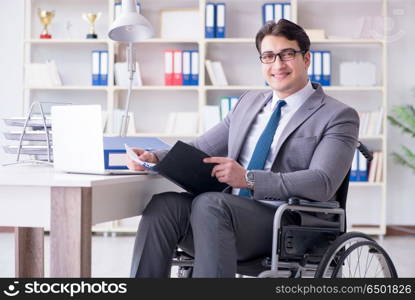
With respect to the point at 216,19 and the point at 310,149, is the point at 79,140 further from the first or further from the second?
the point at 216,19

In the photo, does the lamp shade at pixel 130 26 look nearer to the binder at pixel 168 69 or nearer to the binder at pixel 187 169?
the binder at pixel 187 169

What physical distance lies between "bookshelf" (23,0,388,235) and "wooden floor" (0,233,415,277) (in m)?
0.31

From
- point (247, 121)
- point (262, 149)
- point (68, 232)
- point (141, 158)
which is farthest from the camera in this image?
point (247, 121)

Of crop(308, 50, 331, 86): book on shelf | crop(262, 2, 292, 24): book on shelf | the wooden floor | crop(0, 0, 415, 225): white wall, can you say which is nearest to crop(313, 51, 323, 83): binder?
crop(308, 50, 331, 86): book on shelf

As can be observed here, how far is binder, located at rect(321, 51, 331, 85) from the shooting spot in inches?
209

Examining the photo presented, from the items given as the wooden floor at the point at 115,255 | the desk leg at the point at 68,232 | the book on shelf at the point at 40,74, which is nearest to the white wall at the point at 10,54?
the book on shelf at the point at 40,74

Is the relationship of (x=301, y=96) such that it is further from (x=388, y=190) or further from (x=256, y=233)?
(x=388, y=190)

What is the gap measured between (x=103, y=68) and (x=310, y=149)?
3.47m

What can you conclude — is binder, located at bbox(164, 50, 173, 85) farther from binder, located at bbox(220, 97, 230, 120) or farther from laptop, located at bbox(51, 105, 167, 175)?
laptop, located at bbox(51, 105, 167, 175)

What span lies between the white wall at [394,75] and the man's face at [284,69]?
3.33m

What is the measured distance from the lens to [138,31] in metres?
2.50

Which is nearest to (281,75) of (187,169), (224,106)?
(187,169)

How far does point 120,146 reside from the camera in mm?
2193

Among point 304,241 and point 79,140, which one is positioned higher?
point 79,140
